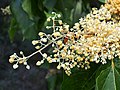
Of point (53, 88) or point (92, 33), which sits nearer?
point (92, 33)

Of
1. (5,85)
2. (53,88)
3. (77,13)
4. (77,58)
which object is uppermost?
(5,85)

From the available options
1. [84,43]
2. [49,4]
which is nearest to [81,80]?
[84,43]

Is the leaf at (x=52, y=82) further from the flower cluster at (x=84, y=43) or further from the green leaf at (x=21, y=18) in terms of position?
the flower cluster at (x=84, y=43)

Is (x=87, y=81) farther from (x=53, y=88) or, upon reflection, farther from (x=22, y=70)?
(x=22, y=70)

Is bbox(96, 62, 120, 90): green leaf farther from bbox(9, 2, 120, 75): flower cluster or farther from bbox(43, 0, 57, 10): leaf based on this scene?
bbox(43, 0, 57, 10): leaf

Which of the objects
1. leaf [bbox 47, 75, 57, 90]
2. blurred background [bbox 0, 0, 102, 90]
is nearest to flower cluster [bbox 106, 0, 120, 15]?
blurred background [bbox 0, 0, 102, 90]

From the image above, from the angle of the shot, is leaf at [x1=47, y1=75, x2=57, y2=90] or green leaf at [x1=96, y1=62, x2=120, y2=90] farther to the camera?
leaf at [x1=47, y1=75, x2=57, y2=90]

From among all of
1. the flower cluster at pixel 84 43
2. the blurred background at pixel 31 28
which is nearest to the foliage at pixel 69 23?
the blurred background at pixel 31 28

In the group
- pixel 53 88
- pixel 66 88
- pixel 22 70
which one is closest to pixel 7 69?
pixel 22 70
